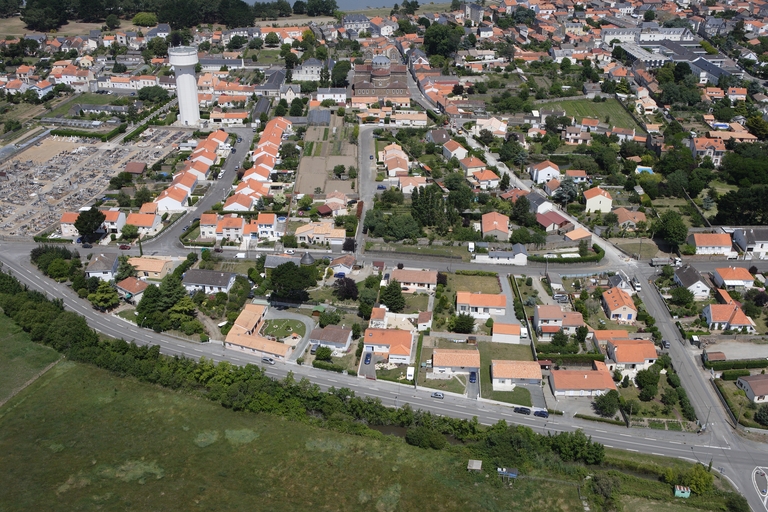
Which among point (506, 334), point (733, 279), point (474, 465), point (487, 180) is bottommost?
point (474, 465)

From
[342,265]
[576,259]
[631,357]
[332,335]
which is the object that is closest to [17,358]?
[332,335]

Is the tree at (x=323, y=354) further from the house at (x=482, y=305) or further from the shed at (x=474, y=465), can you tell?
the shed at (x=474, y=465)

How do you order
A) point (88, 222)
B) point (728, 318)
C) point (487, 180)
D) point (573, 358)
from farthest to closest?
point (487, 180) < point (88, 222) < point (728, 318) < point (573, 358)

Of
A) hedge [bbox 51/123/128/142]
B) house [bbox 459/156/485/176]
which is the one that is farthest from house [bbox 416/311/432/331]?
hedge [bbox 51/123/128/142]

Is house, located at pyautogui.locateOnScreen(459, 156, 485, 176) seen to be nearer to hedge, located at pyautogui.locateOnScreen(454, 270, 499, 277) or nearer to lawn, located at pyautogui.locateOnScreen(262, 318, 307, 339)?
hedge, located at pyautogui.locateOnScreen(454, 270, 499, 277)

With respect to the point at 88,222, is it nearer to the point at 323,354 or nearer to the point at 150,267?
the point at 150,267

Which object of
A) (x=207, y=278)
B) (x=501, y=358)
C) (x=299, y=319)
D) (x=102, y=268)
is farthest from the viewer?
(x=102, y=268)

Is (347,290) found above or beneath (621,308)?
beneath
